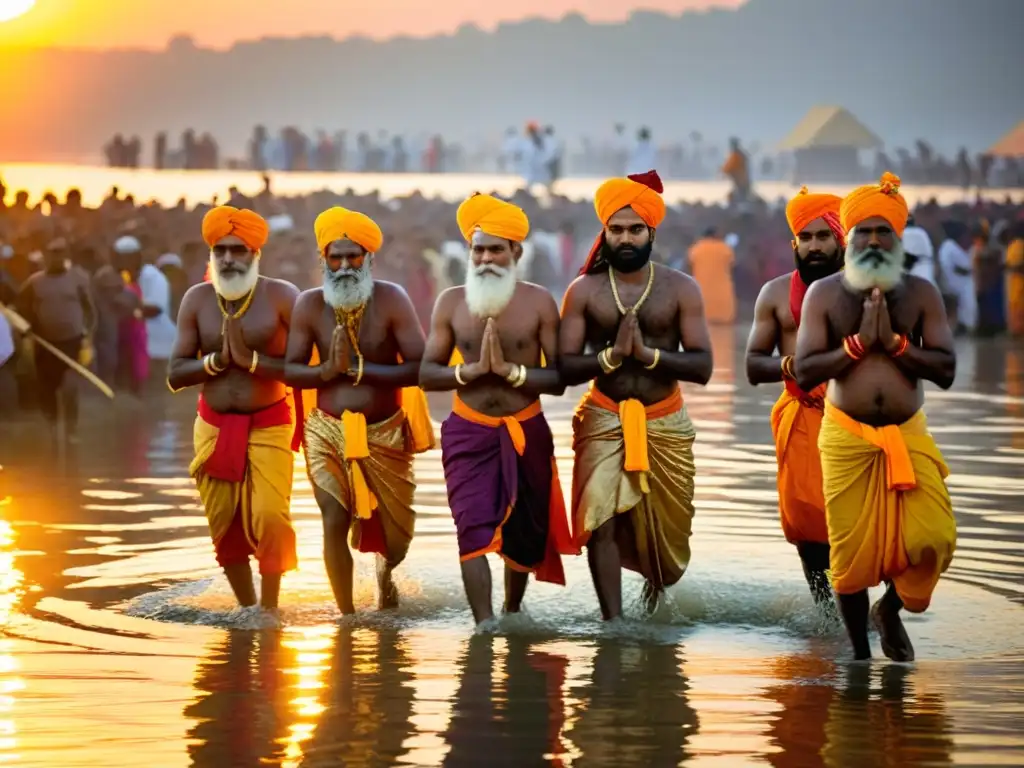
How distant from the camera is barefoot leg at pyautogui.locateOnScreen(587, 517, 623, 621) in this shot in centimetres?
880

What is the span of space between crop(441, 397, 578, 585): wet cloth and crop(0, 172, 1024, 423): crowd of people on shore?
6.07 meters

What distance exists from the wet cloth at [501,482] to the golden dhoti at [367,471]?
1.07 ft

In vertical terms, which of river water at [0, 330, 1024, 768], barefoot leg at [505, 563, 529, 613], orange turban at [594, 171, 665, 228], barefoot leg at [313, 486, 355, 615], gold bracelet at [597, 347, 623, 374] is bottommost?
river water at [0, 330, 1024, 768]

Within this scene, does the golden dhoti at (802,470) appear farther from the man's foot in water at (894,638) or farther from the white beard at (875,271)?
the white beard at (875,271)

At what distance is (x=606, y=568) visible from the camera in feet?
28.9

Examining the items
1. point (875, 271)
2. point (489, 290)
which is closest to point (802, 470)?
point (875, 271)

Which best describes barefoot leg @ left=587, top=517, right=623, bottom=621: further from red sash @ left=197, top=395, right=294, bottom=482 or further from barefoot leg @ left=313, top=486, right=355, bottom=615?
red sash @ left=197, top=395, right=294, bottom=482

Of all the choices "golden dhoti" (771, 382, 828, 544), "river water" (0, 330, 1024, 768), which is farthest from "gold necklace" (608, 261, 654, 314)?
"river water" (0, 330, 1024, 768)

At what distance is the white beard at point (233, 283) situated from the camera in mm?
9188

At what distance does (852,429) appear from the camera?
789 cm

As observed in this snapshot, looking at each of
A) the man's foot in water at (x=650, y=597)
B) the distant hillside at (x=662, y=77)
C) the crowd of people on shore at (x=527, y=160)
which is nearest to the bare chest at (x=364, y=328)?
the man's foot in water at (x=650, y=597)

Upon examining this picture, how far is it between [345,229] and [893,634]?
2.88 m

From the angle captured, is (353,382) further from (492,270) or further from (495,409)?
(492,270)

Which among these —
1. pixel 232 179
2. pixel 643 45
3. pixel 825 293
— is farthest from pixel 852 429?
pixel 643 45
